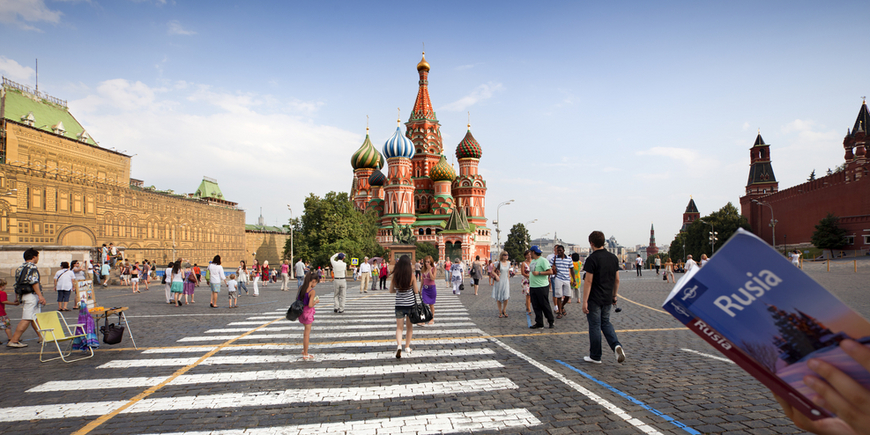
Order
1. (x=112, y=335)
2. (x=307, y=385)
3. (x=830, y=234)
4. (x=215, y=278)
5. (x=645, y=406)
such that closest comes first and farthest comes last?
1. (x=645, y=406)
2. (x=307, y=385)
3. (x=112, y=335)
4. (x=215, y=278)
5. (x=830, y=234)

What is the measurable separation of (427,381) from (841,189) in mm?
63305

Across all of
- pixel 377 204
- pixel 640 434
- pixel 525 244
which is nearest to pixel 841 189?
pixel 525 244

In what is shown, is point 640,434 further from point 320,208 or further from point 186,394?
point 320,208

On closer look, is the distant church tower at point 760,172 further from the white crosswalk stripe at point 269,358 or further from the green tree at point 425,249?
the white crosswalk stripe at point 269,358

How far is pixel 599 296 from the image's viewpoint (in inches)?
283

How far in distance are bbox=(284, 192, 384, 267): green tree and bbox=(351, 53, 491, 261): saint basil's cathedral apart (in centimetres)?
674

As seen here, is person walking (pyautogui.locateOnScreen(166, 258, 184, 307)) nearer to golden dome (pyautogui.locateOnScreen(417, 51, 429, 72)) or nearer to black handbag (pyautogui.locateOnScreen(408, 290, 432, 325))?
black handbag (pyautogui.locateOnScreen(408, 290, 432, 325))

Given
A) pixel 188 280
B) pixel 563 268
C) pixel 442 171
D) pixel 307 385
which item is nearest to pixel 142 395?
pixel 307 385

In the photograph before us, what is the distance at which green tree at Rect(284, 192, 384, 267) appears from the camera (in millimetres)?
51312

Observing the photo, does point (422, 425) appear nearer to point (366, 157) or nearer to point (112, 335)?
point (112, 335)

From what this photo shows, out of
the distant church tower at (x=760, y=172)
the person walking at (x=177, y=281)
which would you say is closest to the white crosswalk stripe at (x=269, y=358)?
the person walking at (x=177, y=281)

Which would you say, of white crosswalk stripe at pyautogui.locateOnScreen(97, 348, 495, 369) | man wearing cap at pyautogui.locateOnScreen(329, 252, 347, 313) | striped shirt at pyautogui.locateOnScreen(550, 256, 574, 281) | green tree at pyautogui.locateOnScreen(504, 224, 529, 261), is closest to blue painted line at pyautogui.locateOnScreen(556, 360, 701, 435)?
white crosswalk stripe at pyautogui.locateOnScreen(97, 348, 495, 369)

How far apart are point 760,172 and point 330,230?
78.4 meters

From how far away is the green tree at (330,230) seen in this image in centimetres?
5131
